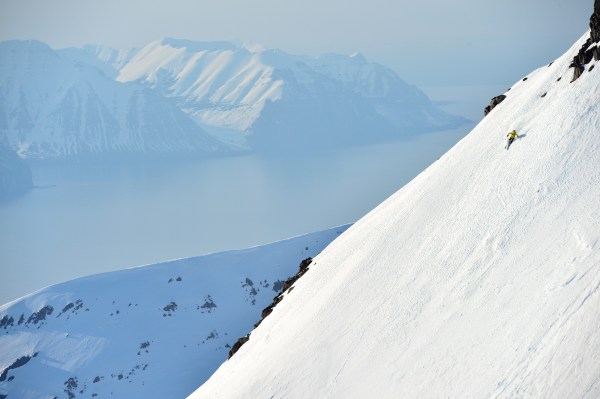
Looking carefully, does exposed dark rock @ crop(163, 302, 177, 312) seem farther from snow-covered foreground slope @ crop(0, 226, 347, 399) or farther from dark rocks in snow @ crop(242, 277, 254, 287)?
dark rocks in snow @ crop(242, 277, 254, 287)

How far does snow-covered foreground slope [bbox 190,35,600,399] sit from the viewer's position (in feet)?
87.8

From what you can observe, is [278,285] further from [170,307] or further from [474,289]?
[474,289]

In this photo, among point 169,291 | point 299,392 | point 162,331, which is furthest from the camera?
point 169,291

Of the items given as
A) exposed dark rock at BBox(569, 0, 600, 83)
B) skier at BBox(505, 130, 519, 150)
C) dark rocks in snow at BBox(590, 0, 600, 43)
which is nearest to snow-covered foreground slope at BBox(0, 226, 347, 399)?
skier at BBox(505, 130, 519, 150)

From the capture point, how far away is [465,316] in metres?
30.9

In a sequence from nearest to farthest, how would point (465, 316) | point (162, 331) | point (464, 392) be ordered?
point (464, 392) → point (465, 316) → point (162, 331)

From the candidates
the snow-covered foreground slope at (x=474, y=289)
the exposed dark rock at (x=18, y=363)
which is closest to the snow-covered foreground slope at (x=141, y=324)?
the exposed dark rock at (x=18, y=363)

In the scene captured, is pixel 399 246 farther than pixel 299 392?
Yes

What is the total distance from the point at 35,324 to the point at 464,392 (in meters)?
112

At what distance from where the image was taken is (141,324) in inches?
4936

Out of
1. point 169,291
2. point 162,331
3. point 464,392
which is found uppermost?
point 169,291

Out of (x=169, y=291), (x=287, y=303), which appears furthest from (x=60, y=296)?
(x=287, y=303)

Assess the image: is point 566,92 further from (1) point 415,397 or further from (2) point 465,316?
(1) point 415,397

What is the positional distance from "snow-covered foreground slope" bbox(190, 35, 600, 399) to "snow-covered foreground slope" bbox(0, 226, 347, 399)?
6548 cm
